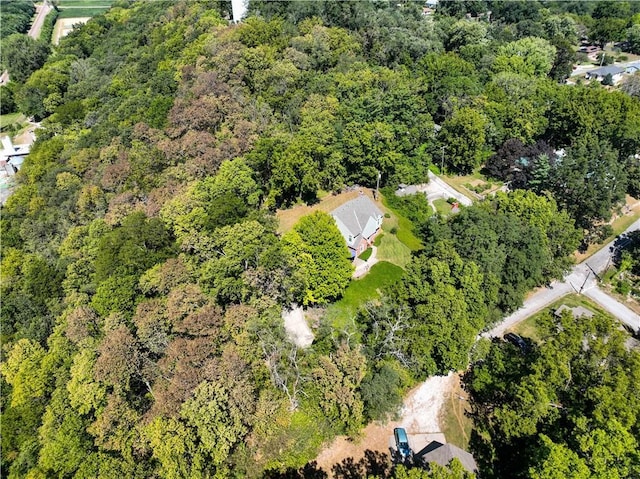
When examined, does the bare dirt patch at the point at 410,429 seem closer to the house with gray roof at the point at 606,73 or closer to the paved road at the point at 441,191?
the paved road at the point at 441,191

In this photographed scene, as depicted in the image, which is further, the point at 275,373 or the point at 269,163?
the point at 269,163

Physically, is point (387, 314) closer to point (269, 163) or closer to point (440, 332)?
point (440, 332)

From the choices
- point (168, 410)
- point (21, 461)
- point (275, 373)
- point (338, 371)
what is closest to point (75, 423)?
point (21, 461)

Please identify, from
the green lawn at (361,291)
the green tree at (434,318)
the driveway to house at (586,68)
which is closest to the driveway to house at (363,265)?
the green lawn at (361,291)

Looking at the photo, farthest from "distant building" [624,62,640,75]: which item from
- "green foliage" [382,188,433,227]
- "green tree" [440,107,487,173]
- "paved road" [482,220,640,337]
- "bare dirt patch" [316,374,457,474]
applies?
"bare dirt patch" [316,374,457,474]

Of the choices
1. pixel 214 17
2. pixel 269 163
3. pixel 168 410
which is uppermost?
pixel 214 17

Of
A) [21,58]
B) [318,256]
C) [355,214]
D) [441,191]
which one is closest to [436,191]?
[441,191]
